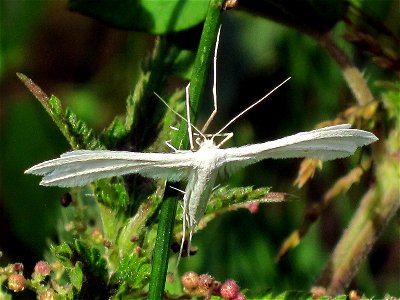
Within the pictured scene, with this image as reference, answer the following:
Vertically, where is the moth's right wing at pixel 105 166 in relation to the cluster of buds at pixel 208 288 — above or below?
above

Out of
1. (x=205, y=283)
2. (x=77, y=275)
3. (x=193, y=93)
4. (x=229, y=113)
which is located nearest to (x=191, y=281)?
(x=205, y=283)

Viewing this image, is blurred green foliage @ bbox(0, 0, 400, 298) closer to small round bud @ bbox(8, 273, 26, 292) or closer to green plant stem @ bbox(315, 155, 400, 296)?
green plant stem @ bbox(315, 155, 400, 296)

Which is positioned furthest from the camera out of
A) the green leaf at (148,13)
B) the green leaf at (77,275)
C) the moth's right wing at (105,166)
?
the green leaf at (148,13)

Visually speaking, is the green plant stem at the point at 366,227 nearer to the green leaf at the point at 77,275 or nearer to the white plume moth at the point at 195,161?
the white plume moth at the point at 195,161

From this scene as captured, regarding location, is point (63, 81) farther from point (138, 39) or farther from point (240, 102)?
point (240, 102)

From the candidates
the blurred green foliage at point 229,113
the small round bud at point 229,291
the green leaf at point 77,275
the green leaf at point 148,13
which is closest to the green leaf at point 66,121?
the green leaf at point 77,275

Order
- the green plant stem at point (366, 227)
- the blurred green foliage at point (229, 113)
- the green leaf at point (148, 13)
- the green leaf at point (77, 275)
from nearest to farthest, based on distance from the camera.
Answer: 1. the green leaf at point (77, 275)
2. the green leaf at point (148, 13)
3. the green plant stem at point (366, 227)
4. the blurred green foliage at point (229, 113)

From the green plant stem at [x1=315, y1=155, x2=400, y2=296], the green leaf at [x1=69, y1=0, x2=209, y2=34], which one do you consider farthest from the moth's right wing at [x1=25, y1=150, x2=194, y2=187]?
the green plant stem at [x1=315, y1=155, x2=400, y2=296]
